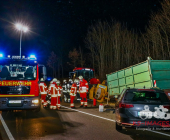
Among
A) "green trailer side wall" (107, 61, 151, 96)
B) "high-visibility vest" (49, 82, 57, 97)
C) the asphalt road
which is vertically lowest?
the asphalt road

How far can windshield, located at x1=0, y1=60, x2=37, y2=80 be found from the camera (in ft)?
31.9

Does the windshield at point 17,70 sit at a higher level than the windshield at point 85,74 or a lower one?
lower

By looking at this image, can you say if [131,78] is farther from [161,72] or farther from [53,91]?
[53,91]

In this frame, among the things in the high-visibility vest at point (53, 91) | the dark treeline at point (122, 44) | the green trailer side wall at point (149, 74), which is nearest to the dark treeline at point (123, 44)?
the dark treeline at point (122, 44)

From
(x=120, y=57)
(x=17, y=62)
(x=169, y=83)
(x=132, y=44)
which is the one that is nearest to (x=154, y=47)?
(x=132, y=44)

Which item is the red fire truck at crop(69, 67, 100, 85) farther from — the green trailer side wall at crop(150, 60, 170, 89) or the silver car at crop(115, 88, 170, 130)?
the silver car at crop(115, 88, 170, 130)

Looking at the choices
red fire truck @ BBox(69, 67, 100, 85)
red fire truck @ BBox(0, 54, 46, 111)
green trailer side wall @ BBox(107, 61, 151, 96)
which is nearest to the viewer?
red fire truck @ BBox(0, 54, 46, 111)

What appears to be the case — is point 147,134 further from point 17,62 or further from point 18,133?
point 17,62

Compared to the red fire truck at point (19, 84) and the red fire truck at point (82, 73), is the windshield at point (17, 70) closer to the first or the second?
the red fire truck at point (19, 84)

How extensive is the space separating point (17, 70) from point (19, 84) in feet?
3.18

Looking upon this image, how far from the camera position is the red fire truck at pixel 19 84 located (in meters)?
9.24

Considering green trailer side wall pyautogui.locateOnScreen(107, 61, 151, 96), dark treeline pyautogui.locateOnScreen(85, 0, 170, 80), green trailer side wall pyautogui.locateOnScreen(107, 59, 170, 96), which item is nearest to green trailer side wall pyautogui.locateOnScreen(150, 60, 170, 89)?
green trailer side wall pyautogui.locateOnScreen(107, 59, 170, 96)

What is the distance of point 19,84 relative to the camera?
9.41 meters

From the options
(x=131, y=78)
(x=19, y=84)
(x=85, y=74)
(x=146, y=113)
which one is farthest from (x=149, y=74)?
(x=85, y=74)
